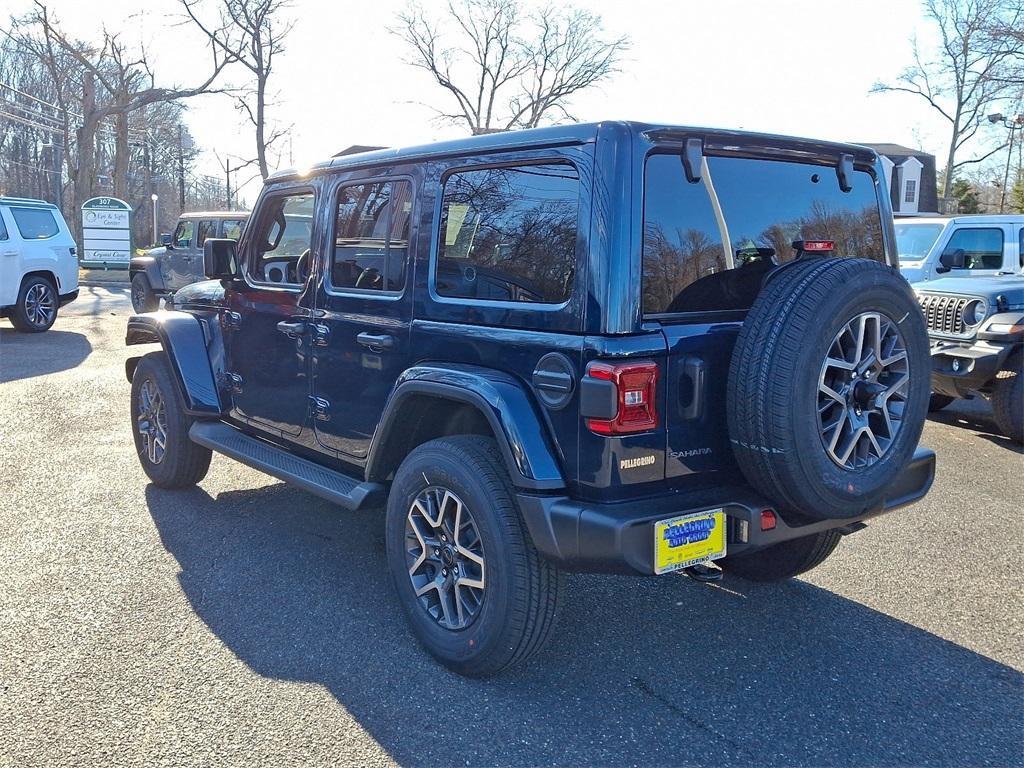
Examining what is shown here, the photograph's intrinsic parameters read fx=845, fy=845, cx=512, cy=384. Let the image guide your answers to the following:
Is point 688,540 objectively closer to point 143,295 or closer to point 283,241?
point 283,241

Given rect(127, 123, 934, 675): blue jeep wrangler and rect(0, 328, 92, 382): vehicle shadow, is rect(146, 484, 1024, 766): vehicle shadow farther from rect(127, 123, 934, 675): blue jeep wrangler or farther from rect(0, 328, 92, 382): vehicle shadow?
rect(0, 328, 92, 382): vehicle shadow

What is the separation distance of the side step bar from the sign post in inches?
896

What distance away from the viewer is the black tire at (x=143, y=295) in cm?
1527

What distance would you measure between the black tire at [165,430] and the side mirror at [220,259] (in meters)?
0.79

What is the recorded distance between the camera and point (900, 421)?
9.78ft

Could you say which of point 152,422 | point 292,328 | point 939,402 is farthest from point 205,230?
point 939,402

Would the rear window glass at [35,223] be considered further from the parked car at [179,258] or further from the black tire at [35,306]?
the parked car at [179,258]

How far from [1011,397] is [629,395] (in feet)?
17.4

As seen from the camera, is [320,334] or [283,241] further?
[283,241]

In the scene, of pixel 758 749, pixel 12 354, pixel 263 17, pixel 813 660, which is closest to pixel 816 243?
pixel 813 660

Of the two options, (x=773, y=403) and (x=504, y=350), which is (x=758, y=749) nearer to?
(x=773, y=403)

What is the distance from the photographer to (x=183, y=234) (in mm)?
14445

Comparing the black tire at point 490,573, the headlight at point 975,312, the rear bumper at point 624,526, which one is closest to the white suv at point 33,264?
the black tire at point 490,573

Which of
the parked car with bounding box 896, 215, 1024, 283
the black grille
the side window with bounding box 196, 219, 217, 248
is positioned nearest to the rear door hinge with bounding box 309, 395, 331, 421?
the black grille
